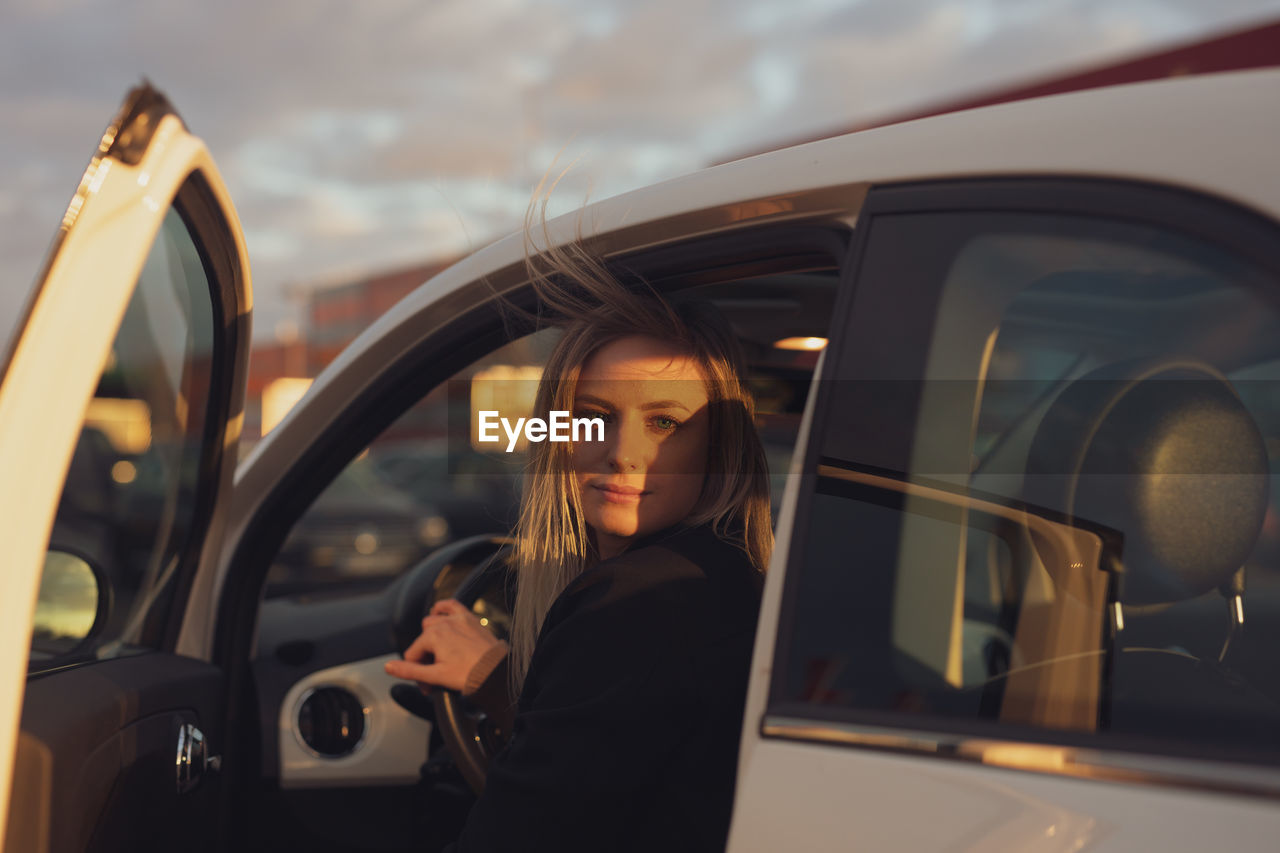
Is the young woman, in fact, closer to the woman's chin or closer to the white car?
the woman's chin

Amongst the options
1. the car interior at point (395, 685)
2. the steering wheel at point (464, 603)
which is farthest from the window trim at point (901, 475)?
the steering wheel at point (464, 603)

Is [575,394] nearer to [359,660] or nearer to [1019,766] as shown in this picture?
[359,660]

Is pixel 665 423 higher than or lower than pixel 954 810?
higher

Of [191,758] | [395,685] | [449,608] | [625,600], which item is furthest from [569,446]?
[191,758]

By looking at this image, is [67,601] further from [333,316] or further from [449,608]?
[333,316]

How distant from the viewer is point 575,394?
5.81 ft

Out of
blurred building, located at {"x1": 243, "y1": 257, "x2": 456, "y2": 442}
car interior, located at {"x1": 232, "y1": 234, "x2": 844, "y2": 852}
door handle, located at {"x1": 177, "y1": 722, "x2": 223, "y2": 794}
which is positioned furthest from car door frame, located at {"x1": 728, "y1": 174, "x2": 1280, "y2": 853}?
blurred building, located at {"x1": 243, "y1": 257, "x2": 456, "y2": 442}

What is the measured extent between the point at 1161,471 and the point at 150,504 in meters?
2.03

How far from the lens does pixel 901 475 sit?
1137 millimetres

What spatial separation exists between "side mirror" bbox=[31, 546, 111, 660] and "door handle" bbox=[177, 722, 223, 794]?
26cm

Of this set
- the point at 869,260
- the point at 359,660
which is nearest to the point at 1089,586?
the point at 869,260

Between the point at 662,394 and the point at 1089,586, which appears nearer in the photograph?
the point at 1089,586

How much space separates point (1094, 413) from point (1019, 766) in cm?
45

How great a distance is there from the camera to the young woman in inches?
50.8
